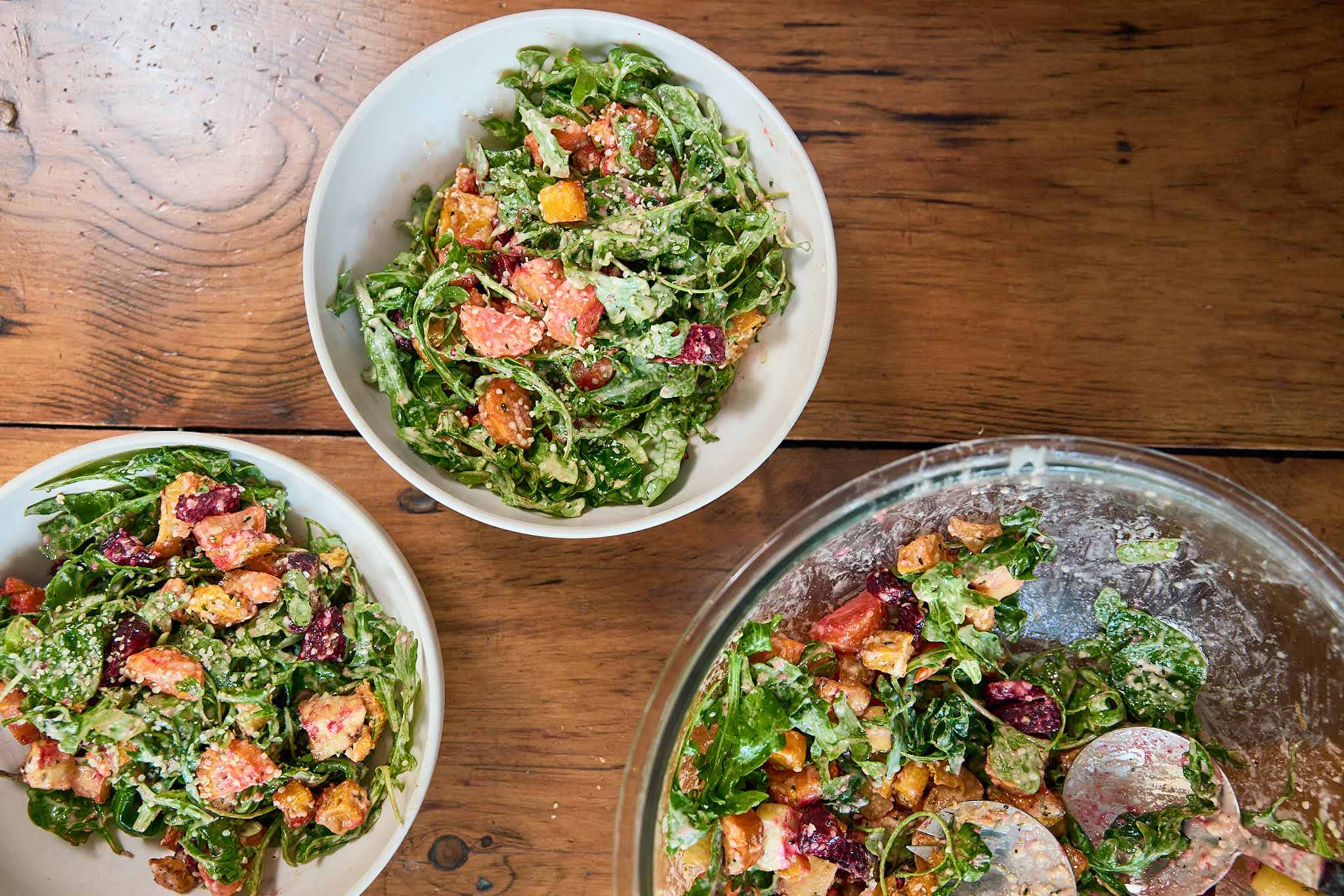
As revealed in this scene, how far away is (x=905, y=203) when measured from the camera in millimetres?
1899

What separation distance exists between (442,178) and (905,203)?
94 cm

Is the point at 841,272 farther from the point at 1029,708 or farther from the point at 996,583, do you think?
the point at 1029,708

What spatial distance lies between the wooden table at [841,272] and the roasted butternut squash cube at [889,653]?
0.36 meters

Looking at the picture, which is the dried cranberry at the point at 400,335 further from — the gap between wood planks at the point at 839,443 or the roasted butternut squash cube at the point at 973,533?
the roasted butternut squash cube at the point at 973,533

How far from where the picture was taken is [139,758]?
1.61m

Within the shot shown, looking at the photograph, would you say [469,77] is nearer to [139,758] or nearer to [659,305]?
[659,305]

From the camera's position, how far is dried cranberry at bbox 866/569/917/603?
163 cm

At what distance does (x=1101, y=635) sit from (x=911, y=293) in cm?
77

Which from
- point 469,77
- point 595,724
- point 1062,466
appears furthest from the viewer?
point 595,724

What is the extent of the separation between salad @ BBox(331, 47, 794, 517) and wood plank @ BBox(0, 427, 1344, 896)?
23 cm

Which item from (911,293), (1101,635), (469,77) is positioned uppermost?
(469,77)

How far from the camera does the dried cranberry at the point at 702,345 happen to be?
61.5 inches

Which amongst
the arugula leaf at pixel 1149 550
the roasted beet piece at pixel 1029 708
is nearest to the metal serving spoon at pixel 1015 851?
the roasted beet piece at pixel 1029 708

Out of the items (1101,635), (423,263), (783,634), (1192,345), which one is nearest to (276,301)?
(423,263)
